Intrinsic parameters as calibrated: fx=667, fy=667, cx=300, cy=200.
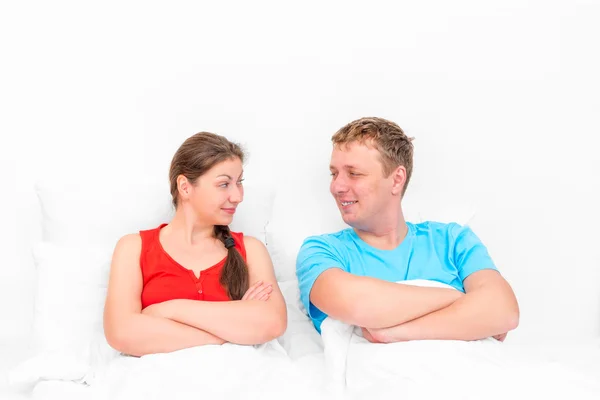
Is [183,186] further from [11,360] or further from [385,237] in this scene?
[11,360]

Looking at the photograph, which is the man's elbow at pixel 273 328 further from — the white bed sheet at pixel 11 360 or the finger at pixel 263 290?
the white bed sheet at pixel 11 360

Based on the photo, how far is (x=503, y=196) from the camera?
2.58 metres

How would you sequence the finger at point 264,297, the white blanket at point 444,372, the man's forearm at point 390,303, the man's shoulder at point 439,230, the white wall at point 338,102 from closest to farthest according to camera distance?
the white blanket at point 444,372 < the man's forearm at point 390,303 < the finger at point 264,297 < the man's shoulder at point 439,230 < the white wall at point 338,102

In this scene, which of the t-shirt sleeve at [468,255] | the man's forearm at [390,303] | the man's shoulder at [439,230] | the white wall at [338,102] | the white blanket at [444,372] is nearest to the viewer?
the white blanket at [444,372]

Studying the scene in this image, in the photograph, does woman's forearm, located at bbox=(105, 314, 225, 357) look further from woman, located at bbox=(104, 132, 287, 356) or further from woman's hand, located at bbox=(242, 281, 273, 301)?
woman's hand, located at bbox=(242, 281, 273, 301)

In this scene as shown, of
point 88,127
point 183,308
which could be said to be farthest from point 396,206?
point 88,127

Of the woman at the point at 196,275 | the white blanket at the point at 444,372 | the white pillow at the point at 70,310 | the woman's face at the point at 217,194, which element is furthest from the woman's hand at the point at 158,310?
the white blanket at the point at 444,372

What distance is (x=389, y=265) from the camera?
1.91 meters

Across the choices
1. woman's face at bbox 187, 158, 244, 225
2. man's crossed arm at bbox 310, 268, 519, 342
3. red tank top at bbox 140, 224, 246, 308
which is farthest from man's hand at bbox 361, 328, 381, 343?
woman's face at bbox 187, 158, 244, 225

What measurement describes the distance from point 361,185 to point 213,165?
43 centimetres

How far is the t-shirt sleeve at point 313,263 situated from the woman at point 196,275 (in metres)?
0.08

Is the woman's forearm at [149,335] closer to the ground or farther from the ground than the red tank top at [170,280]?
closer to the ground

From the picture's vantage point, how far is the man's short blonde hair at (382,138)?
6.38ft

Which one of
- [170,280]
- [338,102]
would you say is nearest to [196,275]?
[170,280]
